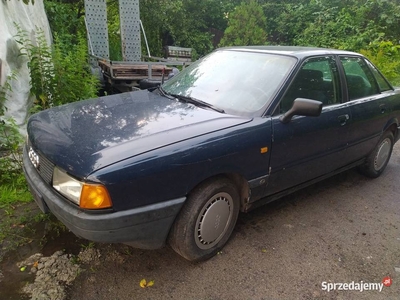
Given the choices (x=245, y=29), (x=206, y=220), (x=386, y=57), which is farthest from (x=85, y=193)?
(x=245, y=29)

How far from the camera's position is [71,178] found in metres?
2.01

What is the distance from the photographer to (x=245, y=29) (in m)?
11.6

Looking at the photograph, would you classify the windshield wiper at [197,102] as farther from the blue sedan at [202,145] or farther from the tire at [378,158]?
the tire at [378,158]

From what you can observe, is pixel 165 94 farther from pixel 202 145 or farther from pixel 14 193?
pixel 14 193

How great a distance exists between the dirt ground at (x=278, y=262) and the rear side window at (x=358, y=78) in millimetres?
1288

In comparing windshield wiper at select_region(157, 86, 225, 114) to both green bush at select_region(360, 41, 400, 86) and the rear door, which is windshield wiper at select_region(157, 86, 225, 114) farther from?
green bush at select_region(360, 41, 400, 86)

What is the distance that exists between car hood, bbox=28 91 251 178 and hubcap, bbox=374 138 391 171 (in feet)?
8.23

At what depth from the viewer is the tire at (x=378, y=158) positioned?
4.05 meters

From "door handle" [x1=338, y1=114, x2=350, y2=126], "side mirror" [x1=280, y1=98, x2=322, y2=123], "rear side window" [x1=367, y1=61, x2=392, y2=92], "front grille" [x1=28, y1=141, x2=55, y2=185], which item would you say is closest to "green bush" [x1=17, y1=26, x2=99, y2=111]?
"front grille" [x1=28, y1=141, x2=55, y2=185]

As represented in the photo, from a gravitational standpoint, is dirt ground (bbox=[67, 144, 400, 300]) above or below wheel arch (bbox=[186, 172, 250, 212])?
below

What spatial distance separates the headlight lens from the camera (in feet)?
6.51

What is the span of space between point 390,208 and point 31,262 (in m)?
3.64

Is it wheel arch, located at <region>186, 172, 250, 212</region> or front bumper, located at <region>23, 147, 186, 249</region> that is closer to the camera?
front bumper, located at <region>23, 147, 186, 249</region>

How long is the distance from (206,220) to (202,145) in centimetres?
62
